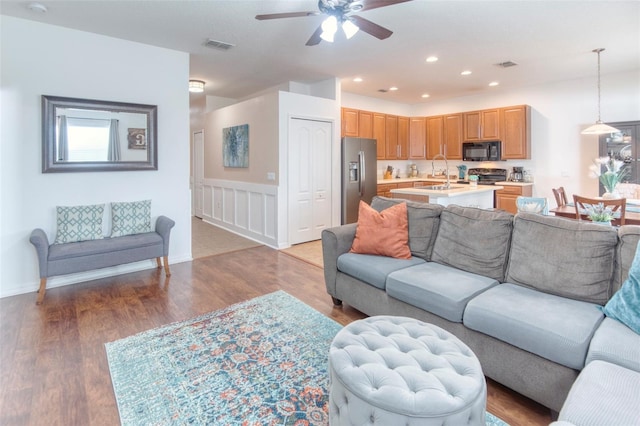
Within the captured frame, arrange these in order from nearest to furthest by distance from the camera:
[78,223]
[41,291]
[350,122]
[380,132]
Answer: [41,291]
[78,223]
[350,122]
[380,132]

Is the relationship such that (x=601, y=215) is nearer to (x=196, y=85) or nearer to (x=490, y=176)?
(x=490, y=176)

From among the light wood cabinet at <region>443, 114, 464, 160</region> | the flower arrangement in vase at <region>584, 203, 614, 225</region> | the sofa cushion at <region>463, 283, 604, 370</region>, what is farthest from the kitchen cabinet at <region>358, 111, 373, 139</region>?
the sofa cushion at <region>463, 283, 604, 370</region>

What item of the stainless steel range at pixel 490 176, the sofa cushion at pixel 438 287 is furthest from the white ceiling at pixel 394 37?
the sofa cushion at pixel 438 287

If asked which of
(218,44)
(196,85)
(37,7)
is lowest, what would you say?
(37,7)

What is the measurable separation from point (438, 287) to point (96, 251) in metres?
3.34

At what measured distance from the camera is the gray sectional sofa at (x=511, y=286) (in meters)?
1.73

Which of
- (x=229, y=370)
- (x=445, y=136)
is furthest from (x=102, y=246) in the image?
(x=445, y=136)

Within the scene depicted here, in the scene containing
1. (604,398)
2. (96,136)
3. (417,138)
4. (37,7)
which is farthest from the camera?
(417,138)

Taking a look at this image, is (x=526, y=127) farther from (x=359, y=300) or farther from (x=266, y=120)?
(x=359, y=300)

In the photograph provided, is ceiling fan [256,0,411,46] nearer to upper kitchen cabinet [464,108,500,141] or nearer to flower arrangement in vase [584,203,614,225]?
flower arrangement in vase [584,203,614,225]

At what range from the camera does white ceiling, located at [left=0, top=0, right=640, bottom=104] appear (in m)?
3.31

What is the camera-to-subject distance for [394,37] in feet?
13.3

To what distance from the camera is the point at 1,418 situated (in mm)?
1810

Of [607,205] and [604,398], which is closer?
[604,398]
